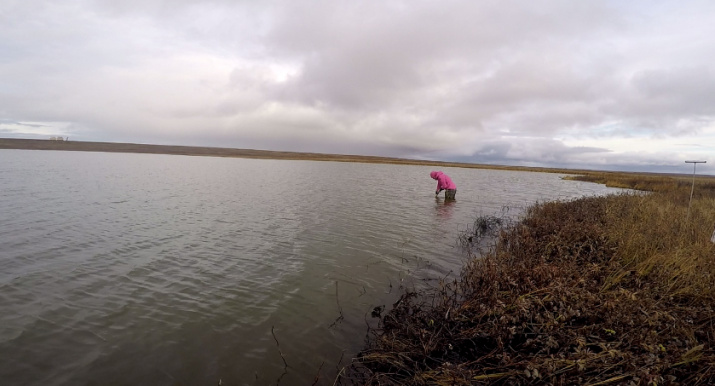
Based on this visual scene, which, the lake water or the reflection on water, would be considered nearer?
the lake water

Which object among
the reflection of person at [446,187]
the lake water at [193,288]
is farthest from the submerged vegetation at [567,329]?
the reflection of person at [446,187]

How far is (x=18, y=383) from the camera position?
15.6 ft

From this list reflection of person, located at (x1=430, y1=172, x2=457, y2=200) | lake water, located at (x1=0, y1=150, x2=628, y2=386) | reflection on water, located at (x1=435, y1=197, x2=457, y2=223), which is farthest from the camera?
reflection of person, located at (x1=430, y1=172, x2=457, y2=200)

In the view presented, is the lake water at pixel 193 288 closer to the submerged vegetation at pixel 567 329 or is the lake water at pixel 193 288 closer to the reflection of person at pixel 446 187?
the submerged vegetation at pixel 567 329

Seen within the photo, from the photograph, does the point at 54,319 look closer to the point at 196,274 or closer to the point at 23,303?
the point at 23,303

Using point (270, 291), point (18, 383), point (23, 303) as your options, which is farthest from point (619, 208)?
point (23, 303)

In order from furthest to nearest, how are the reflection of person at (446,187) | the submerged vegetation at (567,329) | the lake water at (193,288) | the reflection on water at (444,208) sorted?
1. the reflection of person at (446,187)
2. the reflection on water at (444,208)
3. the lake water at (193,288)
4. the submerged vegetation at (567,329)

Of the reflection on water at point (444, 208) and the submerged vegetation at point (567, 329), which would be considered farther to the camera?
the reflection on water at point (444, 208)

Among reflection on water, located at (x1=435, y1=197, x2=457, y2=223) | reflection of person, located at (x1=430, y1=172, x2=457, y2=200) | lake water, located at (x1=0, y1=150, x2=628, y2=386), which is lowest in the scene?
lake water, located at (x1=0, y1=150, x2=628, y2=386)

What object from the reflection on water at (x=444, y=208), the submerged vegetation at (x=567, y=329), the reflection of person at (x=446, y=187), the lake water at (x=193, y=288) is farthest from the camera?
the reflection of person at (x=446, y=187)

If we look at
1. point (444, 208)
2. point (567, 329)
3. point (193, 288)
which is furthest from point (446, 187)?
point (567, 329)

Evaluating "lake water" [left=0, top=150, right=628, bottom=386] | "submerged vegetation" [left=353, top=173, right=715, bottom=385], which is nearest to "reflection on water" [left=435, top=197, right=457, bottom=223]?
"lake water" [left=0, top=150, right=628, bottom=386]

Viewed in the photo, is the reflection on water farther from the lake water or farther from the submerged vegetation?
the submerged vegetation

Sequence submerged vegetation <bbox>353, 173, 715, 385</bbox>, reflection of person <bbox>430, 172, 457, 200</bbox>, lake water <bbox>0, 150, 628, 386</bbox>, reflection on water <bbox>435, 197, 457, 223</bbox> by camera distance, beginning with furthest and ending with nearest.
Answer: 1. reflection of person <bbox>430, 172, 457, 200</bbox>
2. reflection on water <bbox>435, 197, 457, 223</bbox>
3. lake water <bbox>0, 150, 628, 386</bbox>
4. submerged vegetation <bbox>353, 173, 715, 385</bbox>
